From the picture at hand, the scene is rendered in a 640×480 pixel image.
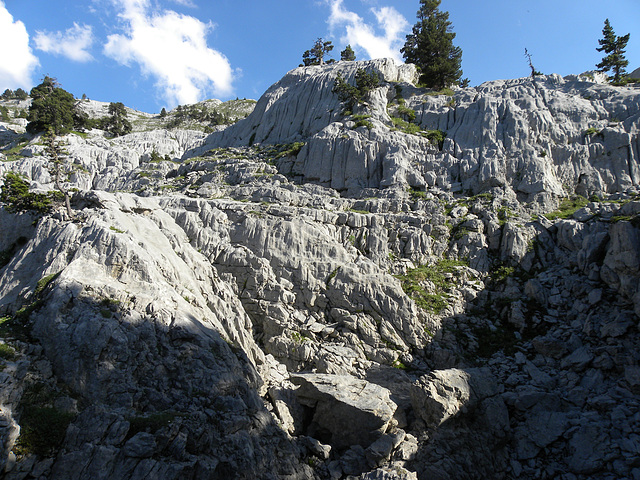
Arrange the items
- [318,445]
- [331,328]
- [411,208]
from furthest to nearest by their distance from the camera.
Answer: [411,208] → [331,328] → [318,445]

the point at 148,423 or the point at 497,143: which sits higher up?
the point at 497,143

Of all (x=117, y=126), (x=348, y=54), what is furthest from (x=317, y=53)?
(x=117, y=126)

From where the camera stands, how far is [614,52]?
57.9m

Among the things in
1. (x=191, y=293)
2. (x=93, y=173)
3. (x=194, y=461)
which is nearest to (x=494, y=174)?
(x=191, y=293)

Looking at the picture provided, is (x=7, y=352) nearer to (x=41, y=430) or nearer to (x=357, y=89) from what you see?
(x=41, y=430)

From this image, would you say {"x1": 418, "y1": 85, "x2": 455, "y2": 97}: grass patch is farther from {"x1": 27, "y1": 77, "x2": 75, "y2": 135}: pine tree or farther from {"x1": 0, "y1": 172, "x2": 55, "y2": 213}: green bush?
{"x1": 27, "y1": 77, "x2": 75, "y2": 135}: pine tree

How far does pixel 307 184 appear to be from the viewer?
4466cm

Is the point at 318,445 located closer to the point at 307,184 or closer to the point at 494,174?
the point at 307,184

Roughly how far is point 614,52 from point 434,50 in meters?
28.6

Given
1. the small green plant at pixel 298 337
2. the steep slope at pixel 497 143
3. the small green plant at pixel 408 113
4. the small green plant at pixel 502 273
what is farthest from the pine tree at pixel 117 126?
the small green plant at pixel 502 273

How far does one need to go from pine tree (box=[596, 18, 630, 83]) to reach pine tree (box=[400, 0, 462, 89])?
22.2 metres

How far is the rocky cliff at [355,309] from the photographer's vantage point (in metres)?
16.5

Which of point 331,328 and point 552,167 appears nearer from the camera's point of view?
point 331,328

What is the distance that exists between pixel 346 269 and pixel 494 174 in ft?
74.4
